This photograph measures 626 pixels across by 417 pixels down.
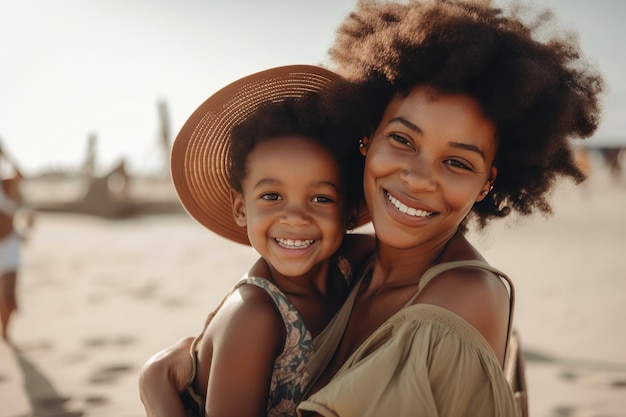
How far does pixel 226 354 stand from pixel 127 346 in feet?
14.6

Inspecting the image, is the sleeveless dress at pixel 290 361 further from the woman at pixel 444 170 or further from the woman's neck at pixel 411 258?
the woman's neck at pixel 411 258

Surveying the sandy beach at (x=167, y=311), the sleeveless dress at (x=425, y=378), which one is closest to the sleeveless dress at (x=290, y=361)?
the sleeveless dress at (x=425, y=378)

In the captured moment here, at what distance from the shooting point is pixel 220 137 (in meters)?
2.69

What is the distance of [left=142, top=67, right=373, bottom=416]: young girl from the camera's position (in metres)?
2.00

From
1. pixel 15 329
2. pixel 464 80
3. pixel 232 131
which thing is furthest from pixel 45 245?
pixel 464 80

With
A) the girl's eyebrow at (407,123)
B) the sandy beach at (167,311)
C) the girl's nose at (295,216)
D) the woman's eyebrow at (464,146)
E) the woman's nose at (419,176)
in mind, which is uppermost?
the girl's eyebrow at (407,123)

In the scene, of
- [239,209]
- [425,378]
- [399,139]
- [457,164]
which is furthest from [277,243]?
[425,378]

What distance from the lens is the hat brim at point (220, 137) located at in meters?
2.45

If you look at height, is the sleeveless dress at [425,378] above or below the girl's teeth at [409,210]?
below

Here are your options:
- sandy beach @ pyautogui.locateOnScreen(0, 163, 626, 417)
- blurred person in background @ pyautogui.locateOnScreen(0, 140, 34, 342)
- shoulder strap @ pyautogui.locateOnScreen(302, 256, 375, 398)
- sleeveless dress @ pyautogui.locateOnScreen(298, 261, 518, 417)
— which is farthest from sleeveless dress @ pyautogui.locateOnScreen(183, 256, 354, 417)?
blurred person in background @ pyautogui.locateOnScreen(0, 140, 34, 342)

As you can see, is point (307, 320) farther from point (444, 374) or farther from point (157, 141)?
point (157, 141)

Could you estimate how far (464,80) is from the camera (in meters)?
1.99

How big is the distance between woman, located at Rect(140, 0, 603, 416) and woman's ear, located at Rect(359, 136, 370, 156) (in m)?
0.07

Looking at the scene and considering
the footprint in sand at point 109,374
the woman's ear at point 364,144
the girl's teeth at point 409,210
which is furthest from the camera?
the footprint in sand at point 109,374
